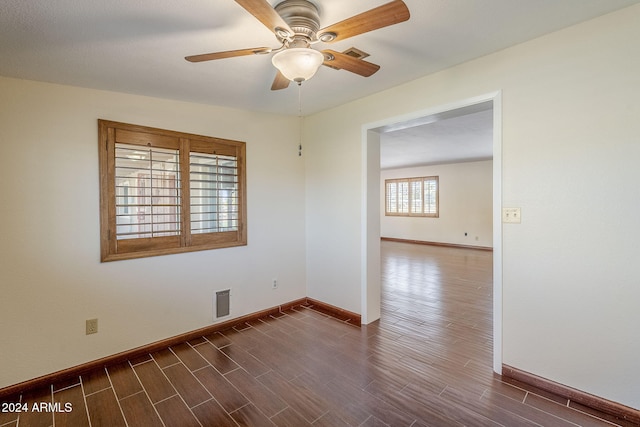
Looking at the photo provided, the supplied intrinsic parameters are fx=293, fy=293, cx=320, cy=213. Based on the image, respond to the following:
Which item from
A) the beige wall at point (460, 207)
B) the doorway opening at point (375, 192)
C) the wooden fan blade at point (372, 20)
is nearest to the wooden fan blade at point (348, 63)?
the wooden fan blade at point (372, 20)

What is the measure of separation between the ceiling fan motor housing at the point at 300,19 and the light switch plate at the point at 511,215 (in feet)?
6.06

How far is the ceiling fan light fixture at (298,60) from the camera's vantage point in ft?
4.72

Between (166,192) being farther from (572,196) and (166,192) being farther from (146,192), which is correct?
(572,196)

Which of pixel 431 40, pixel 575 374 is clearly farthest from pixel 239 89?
pixel 575 374

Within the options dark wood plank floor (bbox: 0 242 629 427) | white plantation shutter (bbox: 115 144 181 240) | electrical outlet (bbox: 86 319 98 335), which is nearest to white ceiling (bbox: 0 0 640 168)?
white plantation shutter (bbox: 115 144 181 240)

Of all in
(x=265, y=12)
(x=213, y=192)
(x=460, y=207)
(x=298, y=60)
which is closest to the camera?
(x=265, y=12)

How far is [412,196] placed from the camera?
9.73m

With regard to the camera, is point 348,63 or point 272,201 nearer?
point 348,63

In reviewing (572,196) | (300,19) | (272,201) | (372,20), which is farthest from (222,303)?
(572,196)

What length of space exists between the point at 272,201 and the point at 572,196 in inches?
112

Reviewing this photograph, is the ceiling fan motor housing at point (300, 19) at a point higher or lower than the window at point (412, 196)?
higher

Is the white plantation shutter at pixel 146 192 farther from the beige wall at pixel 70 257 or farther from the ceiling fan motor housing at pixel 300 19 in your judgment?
the ceiling fan motor housing at pixel 300 19

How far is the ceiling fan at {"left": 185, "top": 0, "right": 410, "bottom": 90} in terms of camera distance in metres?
1.25

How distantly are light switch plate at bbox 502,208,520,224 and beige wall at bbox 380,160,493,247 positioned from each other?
6.53 m
